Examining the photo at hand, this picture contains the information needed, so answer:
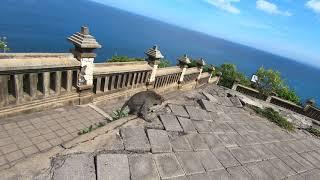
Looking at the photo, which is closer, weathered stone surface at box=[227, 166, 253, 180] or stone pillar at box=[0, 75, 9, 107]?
weathered stone surface at box=[227, 166, 253, 180]

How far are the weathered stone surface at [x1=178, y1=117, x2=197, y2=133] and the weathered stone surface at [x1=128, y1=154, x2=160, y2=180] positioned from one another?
1.19m

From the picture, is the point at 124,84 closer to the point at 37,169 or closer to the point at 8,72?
the point at 8,72

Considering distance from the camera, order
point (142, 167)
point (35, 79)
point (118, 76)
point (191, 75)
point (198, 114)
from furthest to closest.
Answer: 1. point (191, 75)
2. point (118, 76)
3. point (35, 79)
4. point (198, 114)
5. point (142, 167)

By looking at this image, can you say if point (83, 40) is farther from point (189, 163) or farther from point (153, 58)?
point (189, 163)

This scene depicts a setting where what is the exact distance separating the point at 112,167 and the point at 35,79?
5.48 m

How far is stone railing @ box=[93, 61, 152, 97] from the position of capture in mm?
9523

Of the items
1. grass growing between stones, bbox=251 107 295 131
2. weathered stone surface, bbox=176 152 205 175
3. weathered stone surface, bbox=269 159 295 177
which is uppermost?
weathered stone surface, bbox=176 152 205 175

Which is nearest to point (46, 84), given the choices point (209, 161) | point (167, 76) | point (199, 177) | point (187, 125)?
point (187, 125)

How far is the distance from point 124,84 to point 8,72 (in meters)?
5.18

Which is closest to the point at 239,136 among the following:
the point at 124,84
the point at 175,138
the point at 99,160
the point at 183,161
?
the point at 175,138

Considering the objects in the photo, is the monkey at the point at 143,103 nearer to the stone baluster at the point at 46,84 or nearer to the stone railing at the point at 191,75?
the stone baluster at the point at 46,84

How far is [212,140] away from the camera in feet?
13.5

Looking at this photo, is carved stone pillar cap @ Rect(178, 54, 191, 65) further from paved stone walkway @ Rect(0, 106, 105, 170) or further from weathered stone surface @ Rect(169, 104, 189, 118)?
weathered stone surface @ Rect(169, 104, 189, 118)

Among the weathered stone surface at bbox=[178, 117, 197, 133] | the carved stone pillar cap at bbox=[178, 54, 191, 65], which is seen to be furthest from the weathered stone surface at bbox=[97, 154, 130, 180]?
the carved stone pillar cap at bbox=[178, 54, 191, 65]
